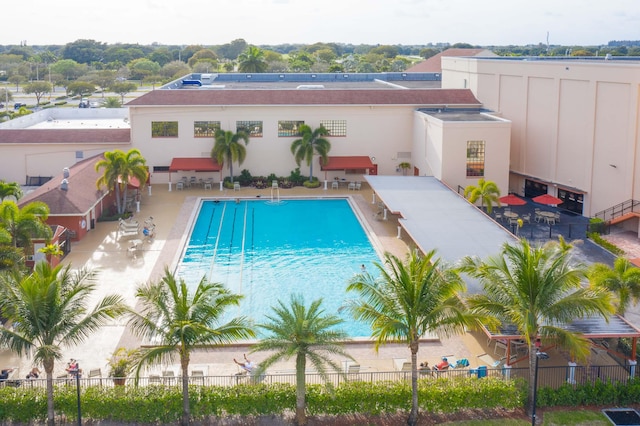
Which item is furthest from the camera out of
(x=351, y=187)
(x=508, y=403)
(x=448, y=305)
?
(x=351, y=187)

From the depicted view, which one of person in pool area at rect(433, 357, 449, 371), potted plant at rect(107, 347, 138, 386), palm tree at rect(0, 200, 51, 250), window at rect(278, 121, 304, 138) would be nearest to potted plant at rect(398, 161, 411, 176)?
window at rect(278, 121, 304, 138)

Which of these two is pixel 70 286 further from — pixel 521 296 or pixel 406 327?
pixel 521 296

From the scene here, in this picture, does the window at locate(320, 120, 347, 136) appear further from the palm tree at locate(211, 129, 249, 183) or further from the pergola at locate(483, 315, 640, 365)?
the pergola at locate(483, 315, 640, 365)

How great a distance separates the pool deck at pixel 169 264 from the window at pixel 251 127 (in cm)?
367

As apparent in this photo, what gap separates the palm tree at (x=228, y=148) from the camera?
146ft

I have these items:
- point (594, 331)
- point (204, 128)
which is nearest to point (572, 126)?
point (594, 331)

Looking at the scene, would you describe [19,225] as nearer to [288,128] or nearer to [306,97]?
[288,128]

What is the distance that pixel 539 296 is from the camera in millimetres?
17234

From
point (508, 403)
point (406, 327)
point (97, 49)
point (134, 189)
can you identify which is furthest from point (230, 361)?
point (97, 49)

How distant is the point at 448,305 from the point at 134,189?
98.3 ft

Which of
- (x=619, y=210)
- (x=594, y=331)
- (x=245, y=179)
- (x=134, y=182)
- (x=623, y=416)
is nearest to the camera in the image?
(x=623, y=416)

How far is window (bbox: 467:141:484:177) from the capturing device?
1574 inches

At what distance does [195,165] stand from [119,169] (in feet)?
27.7

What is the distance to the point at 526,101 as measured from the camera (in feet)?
136
